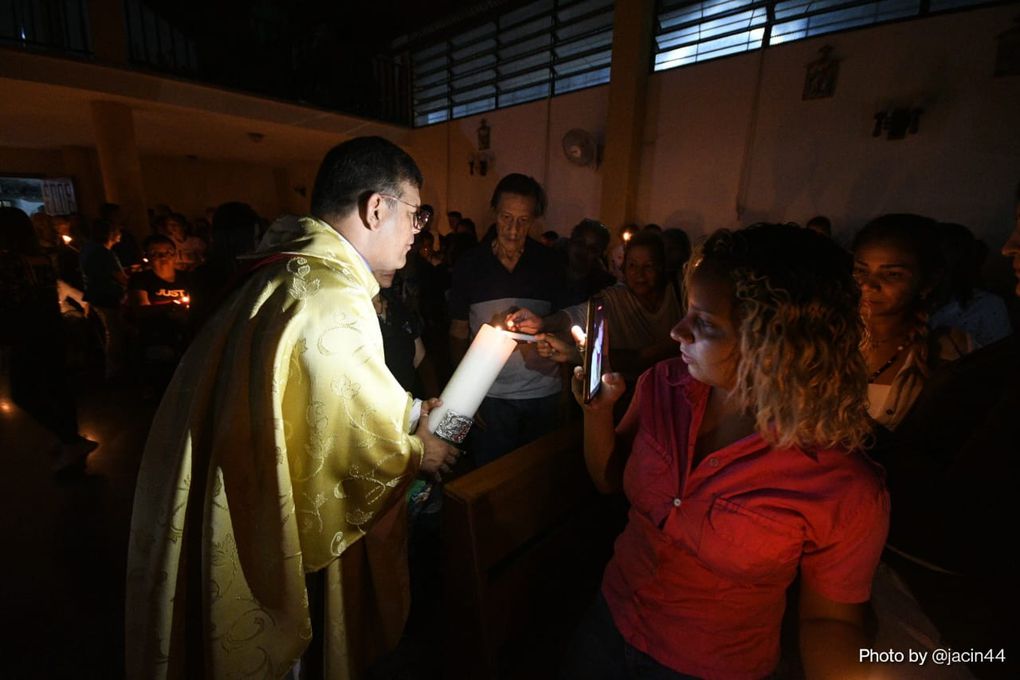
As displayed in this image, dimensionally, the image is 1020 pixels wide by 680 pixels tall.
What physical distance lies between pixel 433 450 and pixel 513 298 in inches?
50.7

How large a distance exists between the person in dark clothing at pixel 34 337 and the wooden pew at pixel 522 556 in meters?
3.36

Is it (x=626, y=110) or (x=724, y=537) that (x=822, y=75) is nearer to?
(x=626, y=110)

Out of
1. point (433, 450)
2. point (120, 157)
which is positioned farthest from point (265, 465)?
point (120, 157)

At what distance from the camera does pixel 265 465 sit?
111 centimetres

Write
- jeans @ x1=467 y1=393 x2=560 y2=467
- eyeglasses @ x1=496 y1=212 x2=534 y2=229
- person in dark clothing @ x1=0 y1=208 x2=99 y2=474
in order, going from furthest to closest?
person in dark clothing @ x1=0 y1=208 x2=99 y2=474, jeans @ x1=467 y1=393 x2=560 y2=467, eyeglasses @ x1=496 y1=212 x2=534 y2=229

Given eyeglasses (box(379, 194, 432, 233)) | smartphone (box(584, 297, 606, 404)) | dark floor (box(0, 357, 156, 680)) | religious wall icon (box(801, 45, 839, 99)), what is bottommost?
dark floor (box(0, 357, 156, 680))

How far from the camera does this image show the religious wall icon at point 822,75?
5.13 metres

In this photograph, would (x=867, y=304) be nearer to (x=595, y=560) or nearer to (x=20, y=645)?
(x=595, y=560)

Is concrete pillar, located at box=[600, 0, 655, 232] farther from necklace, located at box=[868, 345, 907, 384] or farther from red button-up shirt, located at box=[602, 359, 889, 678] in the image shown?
red button-up shirt, located at box=[602, 359, 889, 678]

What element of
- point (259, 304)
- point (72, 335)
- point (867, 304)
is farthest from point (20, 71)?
point (867, 304)

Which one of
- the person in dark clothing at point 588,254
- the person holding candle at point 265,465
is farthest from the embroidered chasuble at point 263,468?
the person in dark clothing at point 588,254

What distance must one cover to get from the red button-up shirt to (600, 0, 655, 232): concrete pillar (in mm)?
6199

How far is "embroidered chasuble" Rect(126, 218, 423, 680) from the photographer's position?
110 cm

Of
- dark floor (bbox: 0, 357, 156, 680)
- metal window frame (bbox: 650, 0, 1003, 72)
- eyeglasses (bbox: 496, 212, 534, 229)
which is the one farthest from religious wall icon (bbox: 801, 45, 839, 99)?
dark floor (bbox: 0, 357, 156, 680)
